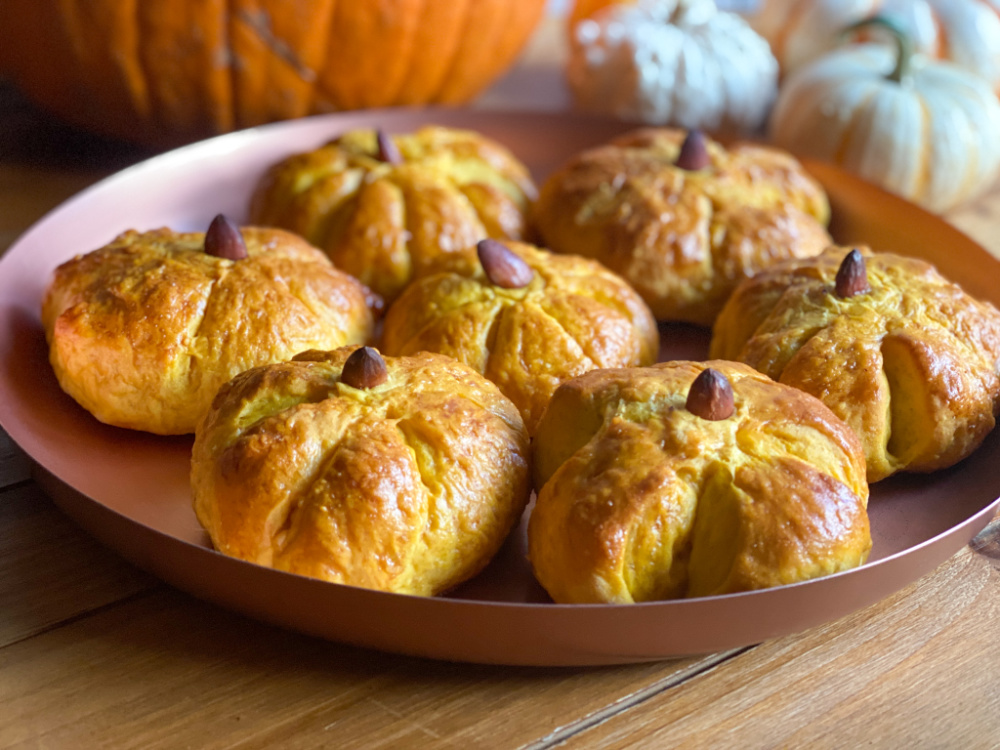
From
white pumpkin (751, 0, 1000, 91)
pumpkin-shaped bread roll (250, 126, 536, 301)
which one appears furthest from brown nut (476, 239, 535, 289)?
white pumpkin (751, 0, 1000, 91)

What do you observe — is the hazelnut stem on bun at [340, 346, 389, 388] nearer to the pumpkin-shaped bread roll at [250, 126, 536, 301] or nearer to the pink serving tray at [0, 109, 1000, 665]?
the pink serving tray at [0, 109, 1000, 665]

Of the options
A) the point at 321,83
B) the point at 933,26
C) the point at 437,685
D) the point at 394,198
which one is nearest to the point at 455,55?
the point at 321,83

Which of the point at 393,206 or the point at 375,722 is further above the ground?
the point at 393,206

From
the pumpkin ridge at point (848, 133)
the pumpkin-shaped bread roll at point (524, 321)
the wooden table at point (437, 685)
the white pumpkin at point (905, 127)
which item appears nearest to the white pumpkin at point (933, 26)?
the white pumpkin at point (905, 127)

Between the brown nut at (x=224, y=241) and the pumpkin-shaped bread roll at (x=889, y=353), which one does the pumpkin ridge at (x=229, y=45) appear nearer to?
the brown nut at (x=224, y=241)

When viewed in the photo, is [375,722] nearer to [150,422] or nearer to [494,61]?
[150,422]

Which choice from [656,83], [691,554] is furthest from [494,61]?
[691,554]
